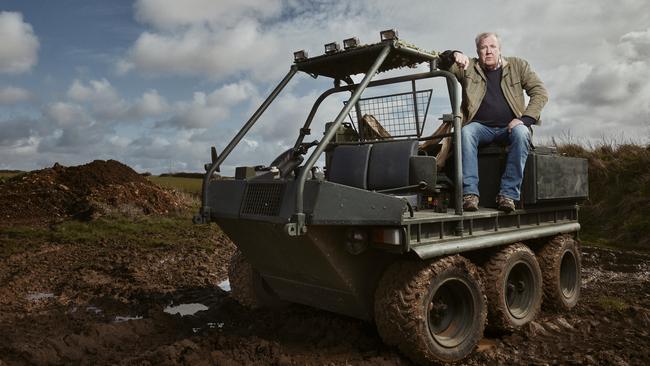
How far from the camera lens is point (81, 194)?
1559 cm

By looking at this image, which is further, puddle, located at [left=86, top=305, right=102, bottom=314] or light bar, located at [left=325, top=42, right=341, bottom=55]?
puddle, located at [left=86, top=305, right=102, bottom=314]

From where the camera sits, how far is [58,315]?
589 centimetres

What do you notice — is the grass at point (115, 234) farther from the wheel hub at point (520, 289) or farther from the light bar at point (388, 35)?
the light bar at point (388, 35)

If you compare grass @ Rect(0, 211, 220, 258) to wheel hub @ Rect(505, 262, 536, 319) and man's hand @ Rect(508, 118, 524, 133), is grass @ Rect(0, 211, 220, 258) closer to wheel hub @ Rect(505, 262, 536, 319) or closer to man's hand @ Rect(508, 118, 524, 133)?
wheel hub @ Rect(505, 262, 536, 319)

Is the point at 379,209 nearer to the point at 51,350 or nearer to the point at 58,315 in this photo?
the point at 51,350

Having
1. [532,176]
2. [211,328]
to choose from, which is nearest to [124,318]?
[211,328]

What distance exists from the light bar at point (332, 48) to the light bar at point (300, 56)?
315mm

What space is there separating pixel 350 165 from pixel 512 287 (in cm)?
192

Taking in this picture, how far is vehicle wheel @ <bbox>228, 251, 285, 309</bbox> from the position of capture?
18.1ft

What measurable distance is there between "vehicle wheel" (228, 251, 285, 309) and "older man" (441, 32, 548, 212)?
2363mm

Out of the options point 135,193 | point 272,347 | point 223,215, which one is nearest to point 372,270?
point 272,347

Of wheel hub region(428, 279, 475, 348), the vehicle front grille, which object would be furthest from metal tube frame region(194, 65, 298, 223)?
wheel hub region(428, 279, 475, 348)

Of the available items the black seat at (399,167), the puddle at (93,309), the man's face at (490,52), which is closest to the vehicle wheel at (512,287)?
the black seat at (399,167)

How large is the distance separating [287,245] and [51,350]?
2039 millimetres
